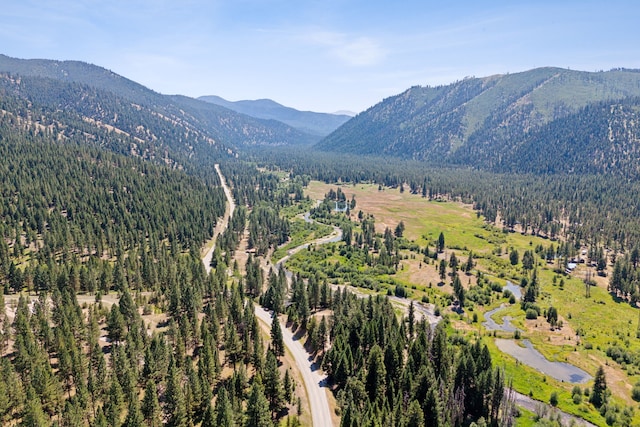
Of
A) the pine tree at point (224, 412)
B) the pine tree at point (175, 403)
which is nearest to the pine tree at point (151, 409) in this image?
the pine tree at point (175, 403)

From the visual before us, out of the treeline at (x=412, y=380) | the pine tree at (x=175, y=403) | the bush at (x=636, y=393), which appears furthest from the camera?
the bush at (x=636, y=393)

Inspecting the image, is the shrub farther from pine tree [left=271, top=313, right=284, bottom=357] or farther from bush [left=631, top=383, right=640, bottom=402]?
pine tree [left=271, top=313, right=284, bottom=357]

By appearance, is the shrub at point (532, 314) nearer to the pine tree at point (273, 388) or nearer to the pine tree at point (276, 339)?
the pine tree at point (276, 339)

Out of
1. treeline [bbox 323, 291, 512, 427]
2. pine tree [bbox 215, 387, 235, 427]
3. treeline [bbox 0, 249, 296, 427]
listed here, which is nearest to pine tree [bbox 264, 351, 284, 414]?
treeline [bbox 0, 249, 296, 427]

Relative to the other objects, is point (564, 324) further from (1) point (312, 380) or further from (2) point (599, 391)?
(1) point (312, 380)

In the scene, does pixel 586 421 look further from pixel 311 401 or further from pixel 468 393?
pixel 311 401

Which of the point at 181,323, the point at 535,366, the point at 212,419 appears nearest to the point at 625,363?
the point at 535,366

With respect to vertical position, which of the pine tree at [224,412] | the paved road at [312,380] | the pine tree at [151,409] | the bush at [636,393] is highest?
the pine tree at [224,412]

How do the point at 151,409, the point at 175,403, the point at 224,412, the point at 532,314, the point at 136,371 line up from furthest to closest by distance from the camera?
the point at 532,314, the point at 136,371, the point at 175,403, the point at 151,409, the point at 224,412

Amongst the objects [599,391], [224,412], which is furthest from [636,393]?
[224,412]
